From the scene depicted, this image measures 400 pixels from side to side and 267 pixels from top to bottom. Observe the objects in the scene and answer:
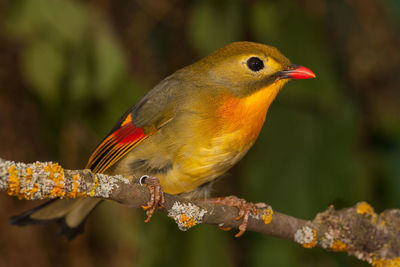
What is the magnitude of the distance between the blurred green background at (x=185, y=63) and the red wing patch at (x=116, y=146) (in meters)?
0.56

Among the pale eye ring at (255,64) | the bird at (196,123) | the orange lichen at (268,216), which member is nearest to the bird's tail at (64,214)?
the bird at (196,123)

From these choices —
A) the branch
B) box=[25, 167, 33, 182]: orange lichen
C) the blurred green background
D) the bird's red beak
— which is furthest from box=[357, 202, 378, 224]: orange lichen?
box=[25, 167, 33, 182]: orange lichen

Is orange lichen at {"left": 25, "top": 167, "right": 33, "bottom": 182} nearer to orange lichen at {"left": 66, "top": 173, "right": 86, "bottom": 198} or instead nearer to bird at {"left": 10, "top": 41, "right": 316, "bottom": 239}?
orange lichen at {"left": 66, "top": 173, "right": 86, "bottom": 198}

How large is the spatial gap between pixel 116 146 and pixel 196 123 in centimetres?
44

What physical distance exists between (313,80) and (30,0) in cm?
182

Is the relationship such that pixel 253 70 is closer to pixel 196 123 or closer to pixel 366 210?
pixel 196 123

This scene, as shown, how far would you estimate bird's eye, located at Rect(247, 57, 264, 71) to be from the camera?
9.22ft

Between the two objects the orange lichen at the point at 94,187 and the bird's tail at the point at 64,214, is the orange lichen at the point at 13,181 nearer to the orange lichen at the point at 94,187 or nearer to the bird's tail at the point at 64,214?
the orange lichen at the point at 94,187

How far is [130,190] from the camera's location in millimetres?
2055

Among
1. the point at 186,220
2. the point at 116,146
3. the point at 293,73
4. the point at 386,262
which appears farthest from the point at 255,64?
the point at 386,262

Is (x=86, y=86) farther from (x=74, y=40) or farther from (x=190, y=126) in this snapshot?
(x=190, y=126)

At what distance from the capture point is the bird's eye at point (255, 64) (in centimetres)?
281

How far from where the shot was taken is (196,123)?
8.64 ft

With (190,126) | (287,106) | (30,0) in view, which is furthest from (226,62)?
(30,0)
